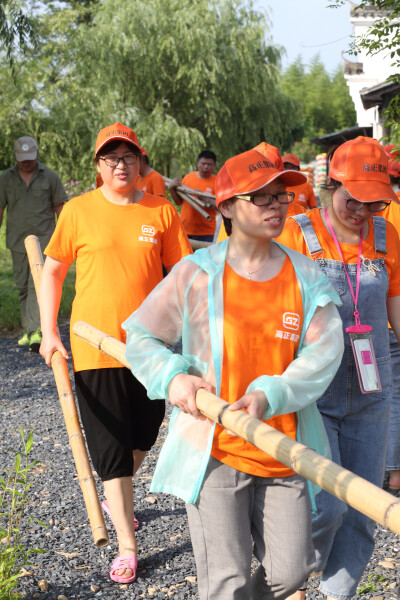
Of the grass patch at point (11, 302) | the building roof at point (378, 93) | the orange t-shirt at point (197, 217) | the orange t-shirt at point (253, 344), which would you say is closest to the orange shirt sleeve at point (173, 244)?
the orange t-shirt at point (253, 344)

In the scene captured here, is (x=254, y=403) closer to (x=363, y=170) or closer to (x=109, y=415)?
(x=363, y=170)

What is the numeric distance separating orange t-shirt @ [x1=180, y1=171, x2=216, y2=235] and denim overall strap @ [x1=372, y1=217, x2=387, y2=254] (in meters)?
7.30

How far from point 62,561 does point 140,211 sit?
5.72 feet

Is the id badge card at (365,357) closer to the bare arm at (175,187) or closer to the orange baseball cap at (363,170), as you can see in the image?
the orange baseball cap at (363,170)

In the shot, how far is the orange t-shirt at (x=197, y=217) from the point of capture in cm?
1047

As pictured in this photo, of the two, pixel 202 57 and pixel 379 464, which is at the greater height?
pixel 202 57

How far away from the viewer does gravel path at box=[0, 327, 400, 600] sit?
144 inches

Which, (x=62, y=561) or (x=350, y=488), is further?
(x=62, y=561)

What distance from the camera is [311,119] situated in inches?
3649

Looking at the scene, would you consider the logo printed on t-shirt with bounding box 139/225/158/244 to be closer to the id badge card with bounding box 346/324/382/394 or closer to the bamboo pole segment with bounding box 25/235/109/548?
the bamboo pole segment with bounding box 25/235/109/548

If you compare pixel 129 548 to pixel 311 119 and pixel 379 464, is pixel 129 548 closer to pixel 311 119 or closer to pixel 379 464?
pixel 379 464

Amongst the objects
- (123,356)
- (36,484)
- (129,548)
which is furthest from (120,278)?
(36,484)

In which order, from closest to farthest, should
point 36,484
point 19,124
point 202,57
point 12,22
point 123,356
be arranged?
1. point 123,356
2. point 36,484
3. point 12,22
4. point 202,57
5. point 19,124

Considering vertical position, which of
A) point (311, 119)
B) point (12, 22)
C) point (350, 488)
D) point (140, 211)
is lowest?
point (311, 119)
